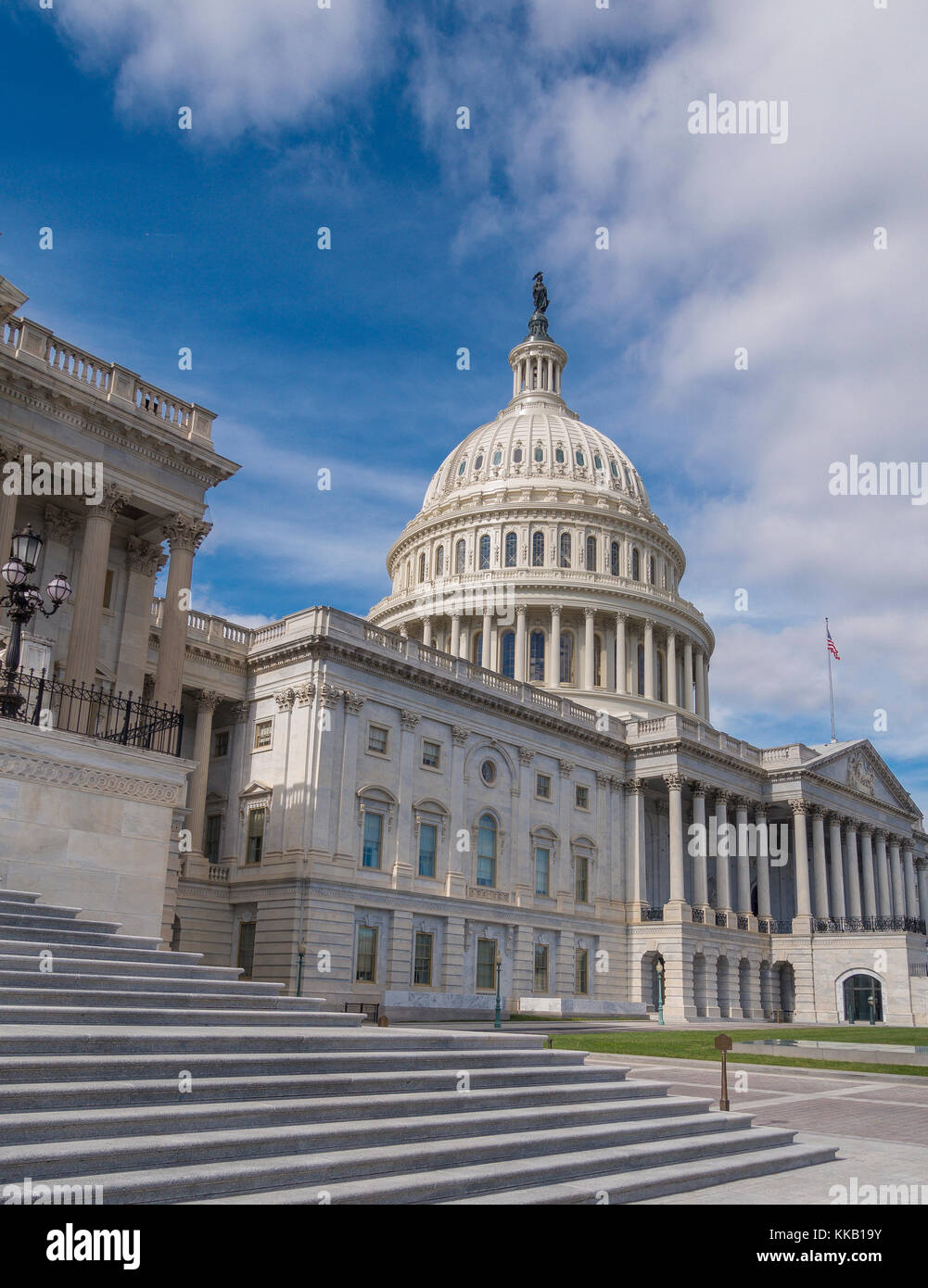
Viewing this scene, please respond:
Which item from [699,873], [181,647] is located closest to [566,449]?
[699,873]

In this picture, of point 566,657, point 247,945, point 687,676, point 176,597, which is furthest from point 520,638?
point 176,597

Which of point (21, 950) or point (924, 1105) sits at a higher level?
point (21, 950)

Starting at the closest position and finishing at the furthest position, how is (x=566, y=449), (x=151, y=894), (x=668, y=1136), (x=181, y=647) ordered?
(x=668, y=1136), (x=151, y=894), (x=181, y=647), (x=566, y=449)

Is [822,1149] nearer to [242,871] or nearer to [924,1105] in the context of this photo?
[924,1105]

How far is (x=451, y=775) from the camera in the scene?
5497 centimetres

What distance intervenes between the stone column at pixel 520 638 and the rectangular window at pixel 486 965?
92.5ft

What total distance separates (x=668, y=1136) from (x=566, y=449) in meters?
86.4

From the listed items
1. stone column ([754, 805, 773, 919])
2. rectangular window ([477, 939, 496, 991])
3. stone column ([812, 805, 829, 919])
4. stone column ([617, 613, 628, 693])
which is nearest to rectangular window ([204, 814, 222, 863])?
rectangular window ([477, 939, 496, 991])

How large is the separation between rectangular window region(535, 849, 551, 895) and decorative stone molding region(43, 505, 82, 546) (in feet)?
115

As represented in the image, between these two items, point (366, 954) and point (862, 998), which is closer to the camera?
point (366, 954)

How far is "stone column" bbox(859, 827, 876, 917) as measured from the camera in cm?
8006

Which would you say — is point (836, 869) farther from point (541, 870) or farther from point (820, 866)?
point (541, 870)

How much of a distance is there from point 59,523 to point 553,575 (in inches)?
2193

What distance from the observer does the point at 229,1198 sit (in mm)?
8633
